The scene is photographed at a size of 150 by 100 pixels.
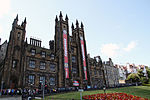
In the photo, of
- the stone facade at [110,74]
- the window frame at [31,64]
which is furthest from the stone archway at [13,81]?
the stone facade at [110,74]

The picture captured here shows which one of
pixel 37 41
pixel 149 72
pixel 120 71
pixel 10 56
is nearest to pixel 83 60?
pixel 37 41

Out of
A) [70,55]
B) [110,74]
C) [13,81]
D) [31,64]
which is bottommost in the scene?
[13,81]

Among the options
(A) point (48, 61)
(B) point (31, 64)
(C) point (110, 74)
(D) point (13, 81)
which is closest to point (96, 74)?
(C) point (110, 74)

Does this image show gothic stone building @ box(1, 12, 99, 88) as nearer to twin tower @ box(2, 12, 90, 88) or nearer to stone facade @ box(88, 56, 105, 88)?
twin tower @ box(2, 12, 90, 88)

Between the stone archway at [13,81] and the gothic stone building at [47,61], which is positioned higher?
the gothic stone building at [47,61]

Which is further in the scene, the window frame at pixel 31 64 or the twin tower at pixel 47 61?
the window frame at pixel 31 64

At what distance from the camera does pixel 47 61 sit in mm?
36812

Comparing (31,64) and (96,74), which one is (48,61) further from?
(96,74)

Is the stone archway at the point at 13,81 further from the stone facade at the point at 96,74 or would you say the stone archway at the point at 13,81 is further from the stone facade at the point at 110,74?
the stone facade at the point at 110,74

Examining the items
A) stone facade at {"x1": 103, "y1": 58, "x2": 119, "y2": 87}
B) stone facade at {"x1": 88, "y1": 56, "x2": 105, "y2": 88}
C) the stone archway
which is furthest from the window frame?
stone facade at {"x1": 103, "y1": 58, "x2": 119, "y2": 87}

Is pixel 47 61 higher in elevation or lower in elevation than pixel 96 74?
higher

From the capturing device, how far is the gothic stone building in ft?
100

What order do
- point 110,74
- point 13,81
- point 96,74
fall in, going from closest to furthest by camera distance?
point 13,81, point 96,74, point 110,74

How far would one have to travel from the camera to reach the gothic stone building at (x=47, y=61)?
100ft
